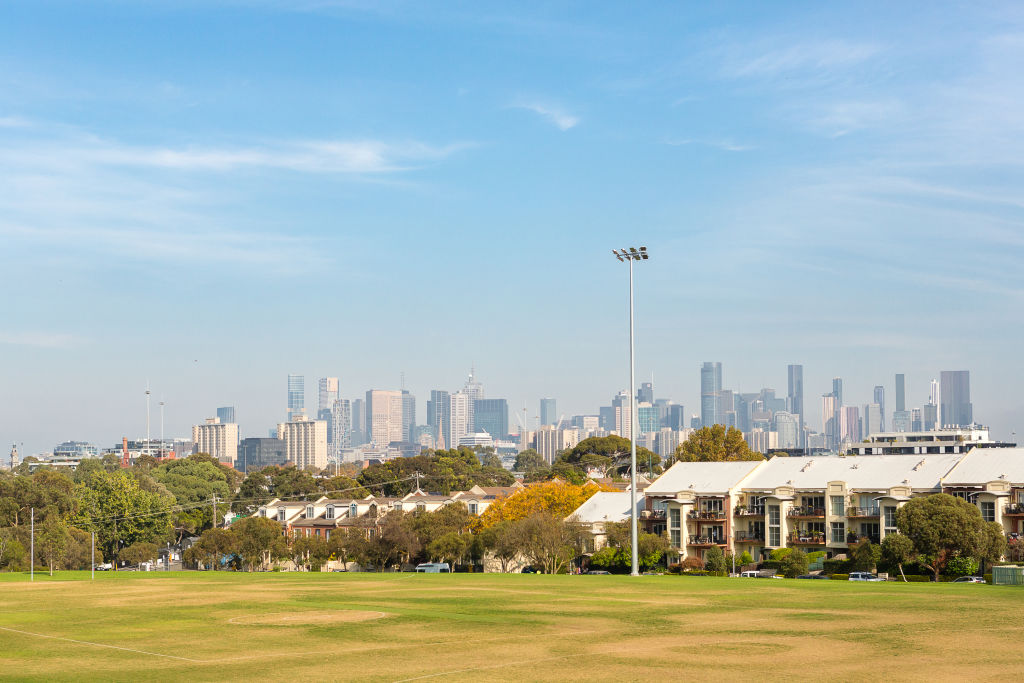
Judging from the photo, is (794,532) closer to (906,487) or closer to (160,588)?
(906,487)

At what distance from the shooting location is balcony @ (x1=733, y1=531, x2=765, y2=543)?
92031mm

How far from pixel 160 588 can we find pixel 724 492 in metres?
50.0

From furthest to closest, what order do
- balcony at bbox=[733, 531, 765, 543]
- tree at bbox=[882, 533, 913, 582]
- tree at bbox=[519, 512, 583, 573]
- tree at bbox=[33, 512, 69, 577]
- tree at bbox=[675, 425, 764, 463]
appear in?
tree at bbox=[675, 425, 764, 463], balcony at bbox=[733, 531, 765, 543], tree at bbox=[33, 512, 69, 577], tree at bbox=[519, 512, 583, 573], tree at bbox=[882, 533, 913, 582]

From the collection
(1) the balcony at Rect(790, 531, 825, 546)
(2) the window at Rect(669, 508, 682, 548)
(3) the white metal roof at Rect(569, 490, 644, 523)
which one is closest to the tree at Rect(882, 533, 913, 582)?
(1) the balcony at Rect(790, 531, 825, 546)

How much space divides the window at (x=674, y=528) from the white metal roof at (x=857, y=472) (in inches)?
Result: 242

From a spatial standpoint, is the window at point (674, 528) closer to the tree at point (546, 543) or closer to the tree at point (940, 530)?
the tree at point (546, 543)

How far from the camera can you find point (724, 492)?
94.1 meters

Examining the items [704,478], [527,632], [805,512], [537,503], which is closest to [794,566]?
[805,512]

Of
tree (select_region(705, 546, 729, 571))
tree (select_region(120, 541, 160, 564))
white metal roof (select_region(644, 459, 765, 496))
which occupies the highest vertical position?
white metal roof (select_region(644, 459, 765, 496))

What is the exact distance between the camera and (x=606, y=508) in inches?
3851

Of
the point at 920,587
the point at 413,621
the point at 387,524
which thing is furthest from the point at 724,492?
the point at 413,621

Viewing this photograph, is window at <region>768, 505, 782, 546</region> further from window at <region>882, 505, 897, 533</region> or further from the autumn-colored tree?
the autumn-colored tree

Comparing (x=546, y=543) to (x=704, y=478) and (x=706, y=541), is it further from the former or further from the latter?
(x=704, y=478)

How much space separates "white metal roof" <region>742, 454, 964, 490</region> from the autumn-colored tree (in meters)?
16.1
